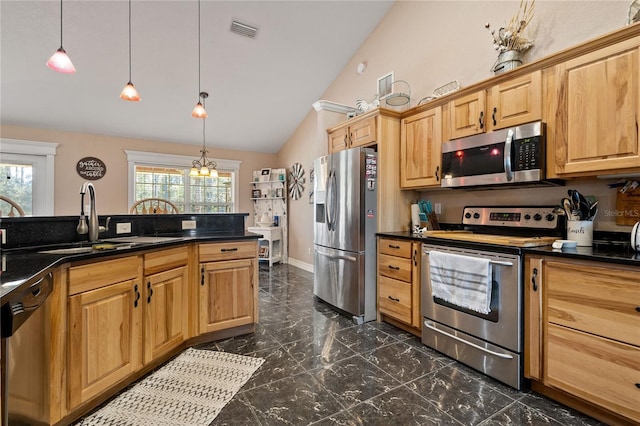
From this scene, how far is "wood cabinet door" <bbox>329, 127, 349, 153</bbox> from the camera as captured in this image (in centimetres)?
356

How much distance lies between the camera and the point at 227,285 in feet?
8.38

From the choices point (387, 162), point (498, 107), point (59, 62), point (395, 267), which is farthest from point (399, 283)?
point (59, 62)

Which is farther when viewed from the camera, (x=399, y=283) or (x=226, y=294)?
(x=399, y=283)

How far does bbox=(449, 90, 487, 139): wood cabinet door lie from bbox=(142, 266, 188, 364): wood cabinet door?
259 cm

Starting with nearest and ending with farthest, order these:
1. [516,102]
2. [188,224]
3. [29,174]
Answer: [516,102] → [188,224] → [29,174]

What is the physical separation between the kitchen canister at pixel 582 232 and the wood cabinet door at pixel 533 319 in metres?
0.36

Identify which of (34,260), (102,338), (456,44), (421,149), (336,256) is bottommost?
(102,338)

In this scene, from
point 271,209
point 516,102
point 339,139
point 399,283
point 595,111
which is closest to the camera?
point 595,111

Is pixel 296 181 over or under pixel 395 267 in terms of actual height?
over

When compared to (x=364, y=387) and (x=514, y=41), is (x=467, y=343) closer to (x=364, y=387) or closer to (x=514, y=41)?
(x=364, y=387)

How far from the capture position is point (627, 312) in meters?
1.48

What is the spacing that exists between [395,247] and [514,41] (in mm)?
1969

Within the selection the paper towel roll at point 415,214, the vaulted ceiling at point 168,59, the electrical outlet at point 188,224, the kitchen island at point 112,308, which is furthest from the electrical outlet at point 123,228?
the paper towel roll at point 415,214

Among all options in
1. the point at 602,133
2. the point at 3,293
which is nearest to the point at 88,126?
the point at 3,293
